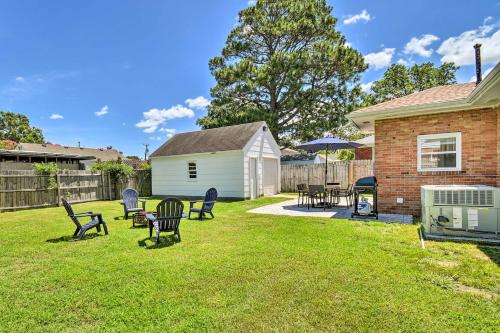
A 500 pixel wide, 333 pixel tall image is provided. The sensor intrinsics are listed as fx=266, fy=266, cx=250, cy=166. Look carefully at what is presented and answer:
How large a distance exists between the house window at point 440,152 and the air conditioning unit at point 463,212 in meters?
2.24

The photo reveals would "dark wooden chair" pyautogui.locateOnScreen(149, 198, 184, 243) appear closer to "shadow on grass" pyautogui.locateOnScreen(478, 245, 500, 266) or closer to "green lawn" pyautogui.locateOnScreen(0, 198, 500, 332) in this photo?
"green lawn" pyautogui.locateOnScreen(0, 198, 500, 332)

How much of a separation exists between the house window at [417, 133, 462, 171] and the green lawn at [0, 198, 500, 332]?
9.58 ft

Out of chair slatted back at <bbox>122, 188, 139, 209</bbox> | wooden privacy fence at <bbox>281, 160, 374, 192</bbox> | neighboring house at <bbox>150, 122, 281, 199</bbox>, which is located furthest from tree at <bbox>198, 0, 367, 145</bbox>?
chair slatted back at <bbox>122, 188, 139, 209</bbox>

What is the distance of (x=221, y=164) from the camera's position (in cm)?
1582

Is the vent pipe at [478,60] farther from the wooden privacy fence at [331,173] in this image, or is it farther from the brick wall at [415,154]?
the wooden privacy fence at [331,173]

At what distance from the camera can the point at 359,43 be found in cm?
2272

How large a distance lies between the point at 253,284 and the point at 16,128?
66.3 m

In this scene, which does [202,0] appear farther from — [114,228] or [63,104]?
[63,104]

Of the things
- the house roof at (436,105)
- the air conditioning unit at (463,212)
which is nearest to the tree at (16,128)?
the house roof at (436,105)

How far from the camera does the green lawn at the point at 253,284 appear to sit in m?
2.88

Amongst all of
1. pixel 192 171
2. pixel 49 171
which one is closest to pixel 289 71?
pixel 192 171

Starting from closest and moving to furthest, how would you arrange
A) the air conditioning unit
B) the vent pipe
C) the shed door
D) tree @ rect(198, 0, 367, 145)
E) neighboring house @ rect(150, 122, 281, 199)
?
1. the air conditioning unit
2. the vent pipe
3. neighboring house @ rect(150, 122, 281, 199)
4. the shed door
5. tree @ rect(198, 0, 367, 145)

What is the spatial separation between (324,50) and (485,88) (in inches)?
714

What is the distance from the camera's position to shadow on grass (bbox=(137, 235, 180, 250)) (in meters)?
5.84
